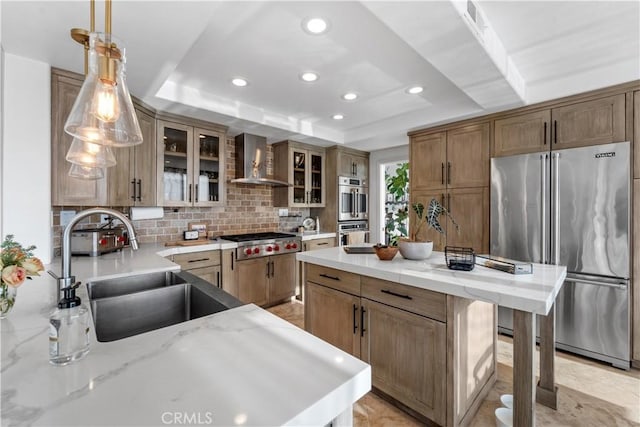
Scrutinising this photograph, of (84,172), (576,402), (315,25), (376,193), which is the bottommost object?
(576,402)

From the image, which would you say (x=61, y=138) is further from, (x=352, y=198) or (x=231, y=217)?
(x=352, y=198)

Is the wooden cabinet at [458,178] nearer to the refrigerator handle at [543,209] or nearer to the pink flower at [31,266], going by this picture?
the refrigerator handle at [543,209]

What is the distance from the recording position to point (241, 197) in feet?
13.1

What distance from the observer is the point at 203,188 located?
3.30 metres

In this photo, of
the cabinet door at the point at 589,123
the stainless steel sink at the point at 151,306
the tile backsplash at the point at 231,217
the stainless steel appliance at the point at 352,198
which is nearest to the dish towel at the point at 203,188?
the tile backsplash at the point at 231,217

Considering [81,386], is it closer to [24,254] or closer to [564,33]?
[24,254]

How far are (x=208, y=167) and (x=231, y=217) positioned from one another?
828mm

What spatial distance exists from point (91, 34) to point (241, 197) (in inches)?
124

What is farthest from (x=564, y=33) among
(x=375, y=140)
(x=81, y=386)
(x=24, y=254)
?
(x=24, y=254)

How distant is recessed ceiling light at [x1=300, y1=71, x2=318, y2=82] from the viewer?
240cm

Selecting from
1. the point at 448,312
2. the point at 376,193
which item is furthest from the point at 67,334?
the point at 376,193

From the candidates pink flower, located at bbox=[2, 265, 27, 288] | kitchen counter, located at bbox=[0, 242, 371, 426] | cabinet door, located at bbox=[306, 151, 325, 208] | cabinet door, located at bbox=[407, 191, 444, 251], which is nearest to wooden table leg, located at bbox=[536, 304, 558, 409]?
cabinet door, located at bbox=[407, 191, 444, 251]

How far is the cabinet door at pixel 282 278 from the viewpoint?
3.58 metres

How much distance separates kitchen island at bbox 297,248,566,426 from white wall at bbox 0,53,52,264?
6.23ft
